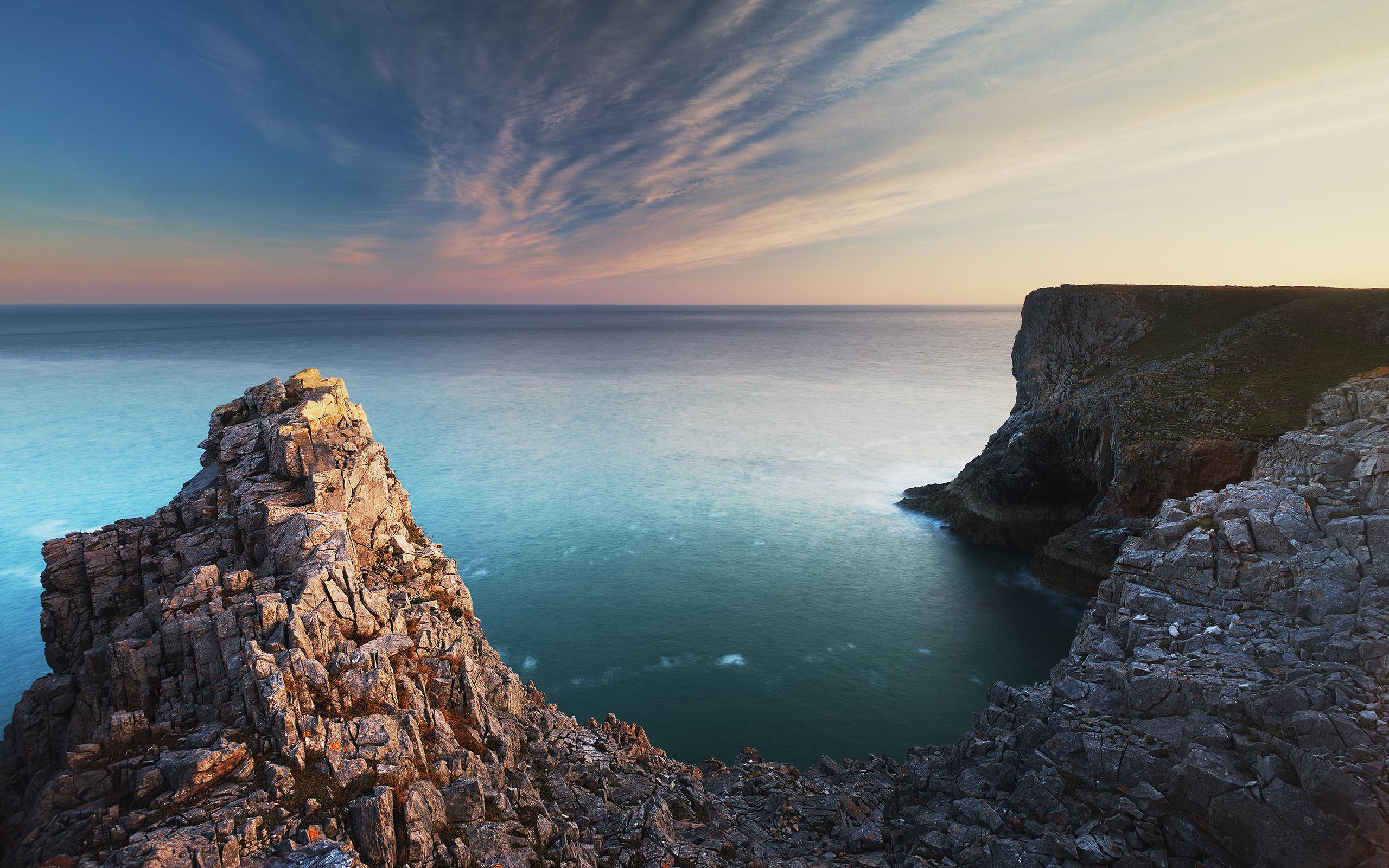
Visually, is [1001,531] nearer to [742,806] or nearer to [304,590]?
[742,806]

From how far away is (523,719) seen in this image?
24.1 metres

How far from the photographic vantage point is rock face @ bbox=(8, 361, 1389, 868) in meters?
15.1

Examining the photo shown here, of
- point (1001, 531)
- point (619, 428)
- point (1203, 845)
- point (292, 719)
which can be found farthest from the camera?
point (619, 428)

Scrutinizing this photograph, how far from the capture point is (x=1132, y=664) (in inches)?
899

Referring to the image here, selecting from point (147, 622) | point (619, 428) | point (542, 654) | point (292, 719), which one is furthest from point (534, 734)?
point (619, 428)

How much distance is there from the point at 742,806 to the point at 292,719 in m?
17.0

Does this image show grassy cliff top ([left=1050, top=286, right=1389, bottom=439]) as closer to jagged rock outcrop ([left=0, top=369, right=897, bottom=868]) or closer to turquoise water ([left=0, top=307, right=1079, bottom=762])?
turquoise water ([left=0, top=307, right=1079, bottom=762])

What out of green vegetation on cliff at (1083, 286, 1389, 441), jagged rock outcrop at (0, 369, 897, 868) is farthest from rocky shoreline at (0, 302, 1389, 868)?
green vegetation on cliff at (1083, 286, 1389, 441)

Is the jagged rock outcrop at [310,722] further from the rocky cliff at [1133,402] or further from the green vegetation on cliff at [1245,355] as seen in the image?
the green vegetation on cliff at [1245,355]

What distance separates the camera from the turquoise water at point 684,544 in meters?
38.6

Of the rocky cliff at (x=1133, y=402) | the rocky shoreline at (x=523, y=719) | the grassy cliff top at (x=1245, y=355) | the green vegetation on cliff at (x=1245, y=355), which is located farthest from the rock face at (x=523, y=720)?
the grassy cliff top at (x=1245, y=355)

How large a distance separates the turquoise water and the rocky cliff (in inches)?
238

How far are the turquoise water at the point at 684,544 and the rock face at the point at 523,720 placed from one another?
10866mm

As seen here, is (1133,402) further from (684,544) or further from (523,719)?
(523,719)
